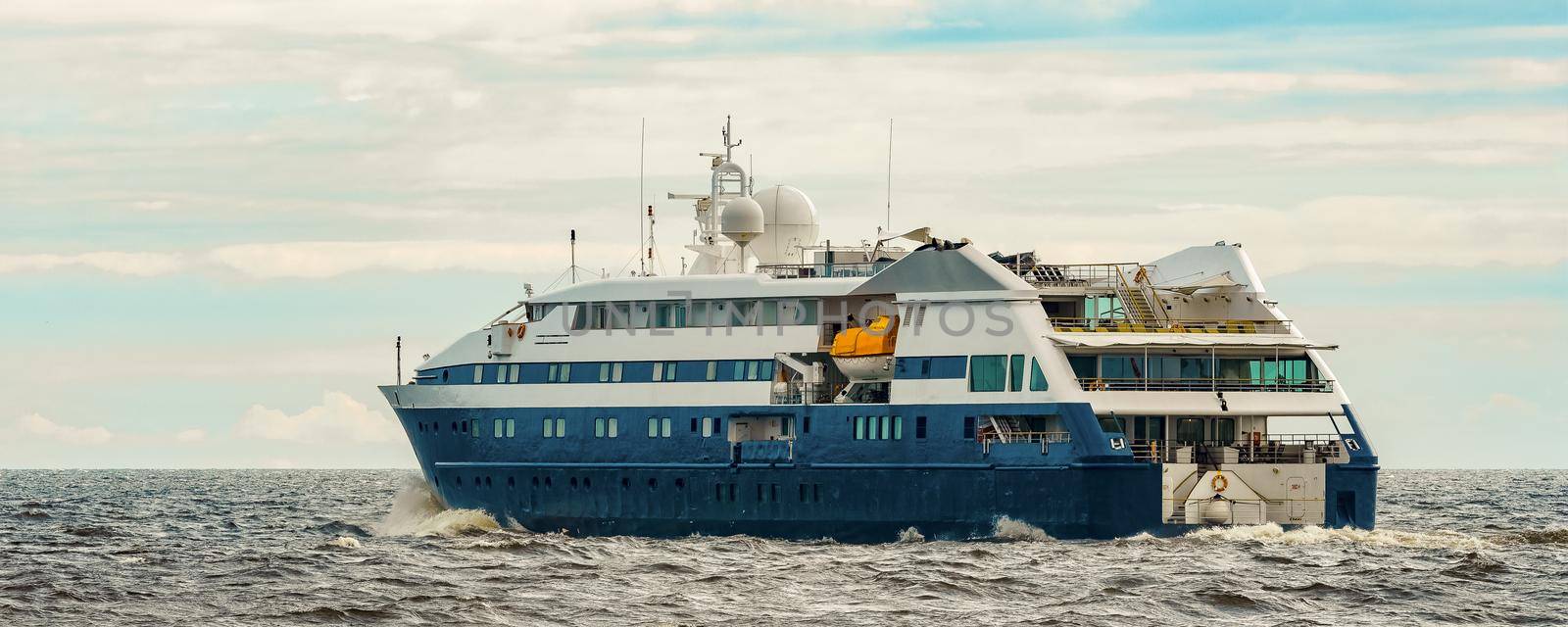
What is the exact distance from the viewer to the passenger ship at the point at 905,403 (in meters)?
41.1

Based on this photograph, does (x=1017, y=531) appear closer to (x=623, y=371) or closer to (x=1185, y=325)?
(x=1185, y=325)

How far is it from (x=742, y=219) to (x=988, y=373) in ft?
30.8

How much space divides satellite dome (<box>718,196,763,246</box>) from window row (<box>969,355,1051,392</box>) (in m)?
8.87

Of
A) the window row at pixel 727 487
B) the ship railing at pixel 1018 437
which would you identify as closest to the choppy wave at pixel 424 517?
the window row at pixel 727 487

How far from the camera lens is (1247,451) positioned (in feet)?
139

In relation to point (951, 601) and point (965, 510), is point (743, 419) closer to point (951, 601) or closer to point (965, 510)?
point (965, 510)

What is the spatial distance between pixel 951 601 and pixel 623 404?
14989mm

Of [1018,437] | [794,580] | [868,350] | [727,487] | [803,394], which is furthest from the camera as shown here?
[727,487]

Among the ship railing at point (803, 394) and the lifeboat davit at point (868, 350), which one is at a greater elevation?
the lifeboat davit at point (868, 350)

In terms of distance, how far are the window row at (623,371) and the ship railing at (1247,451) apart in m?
8.54

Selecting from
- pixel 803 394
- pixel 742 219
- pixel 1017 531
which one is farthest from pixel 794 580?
pixel 742 219

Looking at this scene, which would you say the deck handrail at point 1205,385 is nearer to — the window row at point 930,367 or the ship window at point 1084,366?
the ship window at point 1084,366

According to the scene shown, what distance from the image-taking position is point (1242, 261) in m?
45.1

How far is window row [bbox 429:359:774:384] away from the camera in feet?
149
